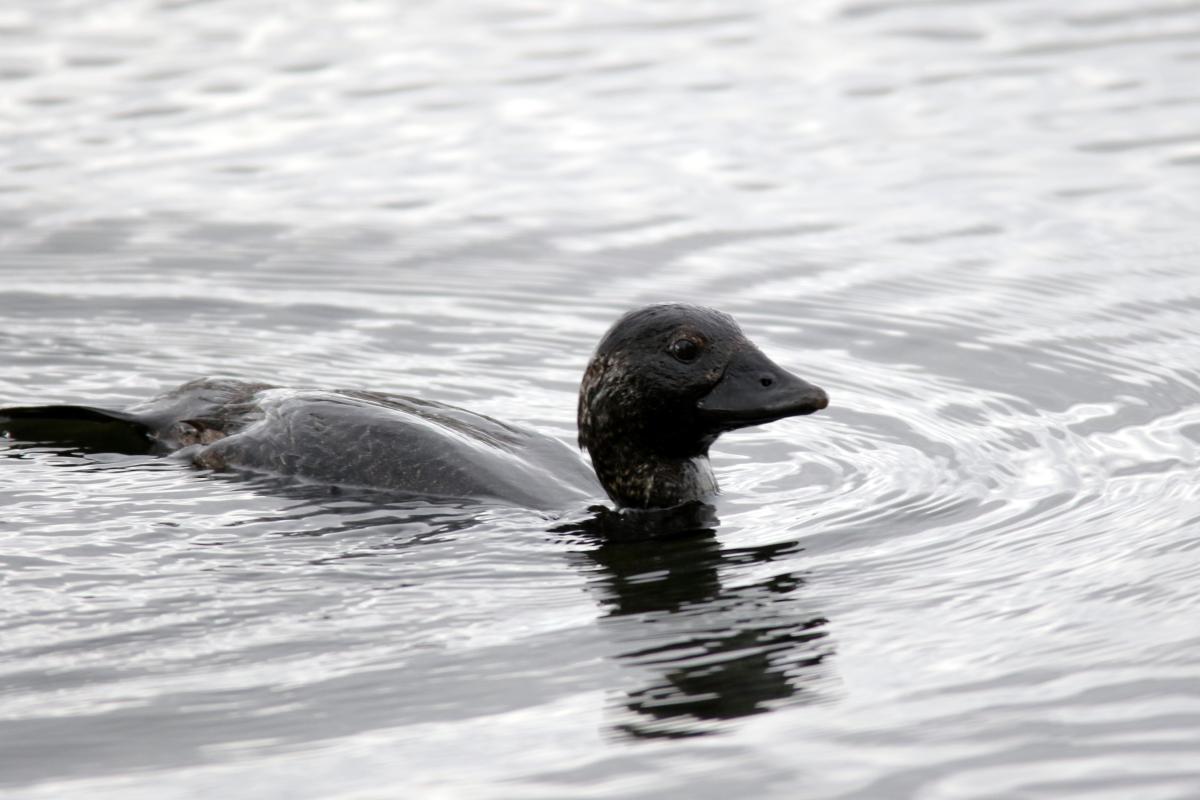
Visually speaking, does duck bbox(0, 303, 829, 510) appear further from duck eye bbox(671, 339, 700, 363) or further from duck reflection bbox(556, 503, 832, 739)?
duck reflection bbox(556, 503, 832, 739)

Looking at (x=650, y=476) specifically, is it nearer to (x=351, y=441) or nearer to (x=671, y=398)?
(x=671, y=398)

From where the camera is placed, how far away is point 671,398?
850cm

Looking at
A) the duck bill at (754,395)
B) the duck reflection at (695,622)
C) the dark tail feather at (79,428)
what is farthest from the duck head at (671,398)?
the dark tail feather at (79,428)

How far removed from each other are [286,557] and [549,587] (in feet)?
3.44

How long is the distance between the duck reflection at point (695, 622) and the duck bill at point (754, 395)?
0.47 metres

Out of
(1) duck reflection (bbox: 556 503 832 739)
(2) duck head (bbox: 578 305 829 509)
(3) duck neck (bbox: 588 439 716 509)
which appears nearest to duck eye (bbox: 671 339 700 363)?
(2) duck head (bbox: 578 305 829 509)

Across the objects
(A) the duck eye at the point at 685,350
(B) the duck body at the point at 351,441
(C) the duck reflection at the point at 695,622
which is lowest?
(C) the duck reflection at the point at 695,622

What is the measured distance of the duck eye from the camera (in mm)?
8414

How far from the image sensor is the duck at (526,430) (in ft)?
27.6

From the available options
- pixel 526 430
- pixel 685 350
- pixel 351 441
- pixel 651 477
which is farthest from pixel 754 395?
pixel 351 441

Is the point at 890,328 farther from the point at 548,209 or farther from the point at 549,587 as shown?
the point at 549,587

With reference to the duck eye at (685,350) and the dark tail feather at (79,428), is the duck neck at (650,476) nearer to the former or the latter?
the duck eye at (685,350)

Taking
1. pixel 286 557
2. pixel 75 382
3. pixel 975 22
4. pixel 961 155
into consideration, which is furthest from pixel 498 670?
pixel 975 22

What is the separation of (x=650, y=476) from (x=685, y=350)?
626 mm
